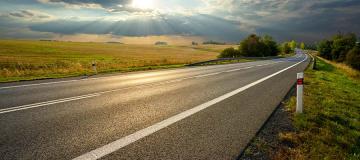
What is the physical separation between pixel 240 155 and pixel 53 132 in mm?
3029

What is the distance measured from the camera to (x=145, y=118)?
5.63m

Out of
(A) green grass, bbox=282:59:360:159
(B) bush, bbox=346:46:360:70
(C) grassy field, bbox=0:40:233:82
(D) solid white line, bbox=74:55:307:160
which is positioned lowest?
(B) bush, bbox=346:46:360:70

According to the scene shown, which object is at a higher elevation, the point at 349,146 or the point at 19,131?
the point at 19,131

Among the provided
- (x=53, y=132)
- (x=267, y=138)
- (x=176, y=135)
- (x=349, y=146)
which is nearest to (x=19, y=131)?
(x=53, y=132)

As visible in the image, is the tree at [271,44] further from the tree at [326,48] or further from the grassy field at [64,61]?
the tree at [326,48]

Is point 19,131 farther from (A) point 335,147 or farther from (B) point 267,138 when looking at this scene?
(A) point 335,147

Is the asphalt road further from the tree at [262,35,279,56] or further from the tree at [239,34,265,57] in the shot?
the tree at [262,35,279,56]

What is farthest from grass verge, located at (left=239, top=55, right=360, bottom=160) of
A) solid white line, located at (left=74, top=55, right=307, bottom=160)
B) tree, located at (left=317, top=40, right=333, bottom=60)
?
tree, located at (left=317, top=40, right=333, bottom=60)

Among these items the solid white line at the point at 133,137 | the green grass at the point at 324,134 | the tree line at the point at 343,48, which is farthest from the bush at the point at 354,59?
the solid white line at the point at 133,137

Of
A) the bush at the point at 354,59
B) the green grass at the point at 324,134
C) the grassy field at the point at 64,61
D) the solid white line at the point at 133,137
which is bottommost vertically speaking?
the bush at the point at 354,59

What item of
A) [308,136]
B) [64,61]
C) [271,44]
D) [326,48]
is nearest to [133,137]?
[308,136]

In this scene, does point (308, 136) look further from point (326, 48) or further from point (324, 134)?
point (326, 48)

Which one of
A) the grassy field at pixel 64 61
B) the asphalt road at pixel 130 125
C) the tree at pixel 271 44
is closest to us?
the asphalt road at pixel 130 125

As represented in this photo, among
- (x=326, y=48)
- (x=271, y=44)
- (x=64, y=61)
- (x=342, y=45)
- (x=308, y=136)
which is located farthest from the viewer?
(x=326, y=48)
